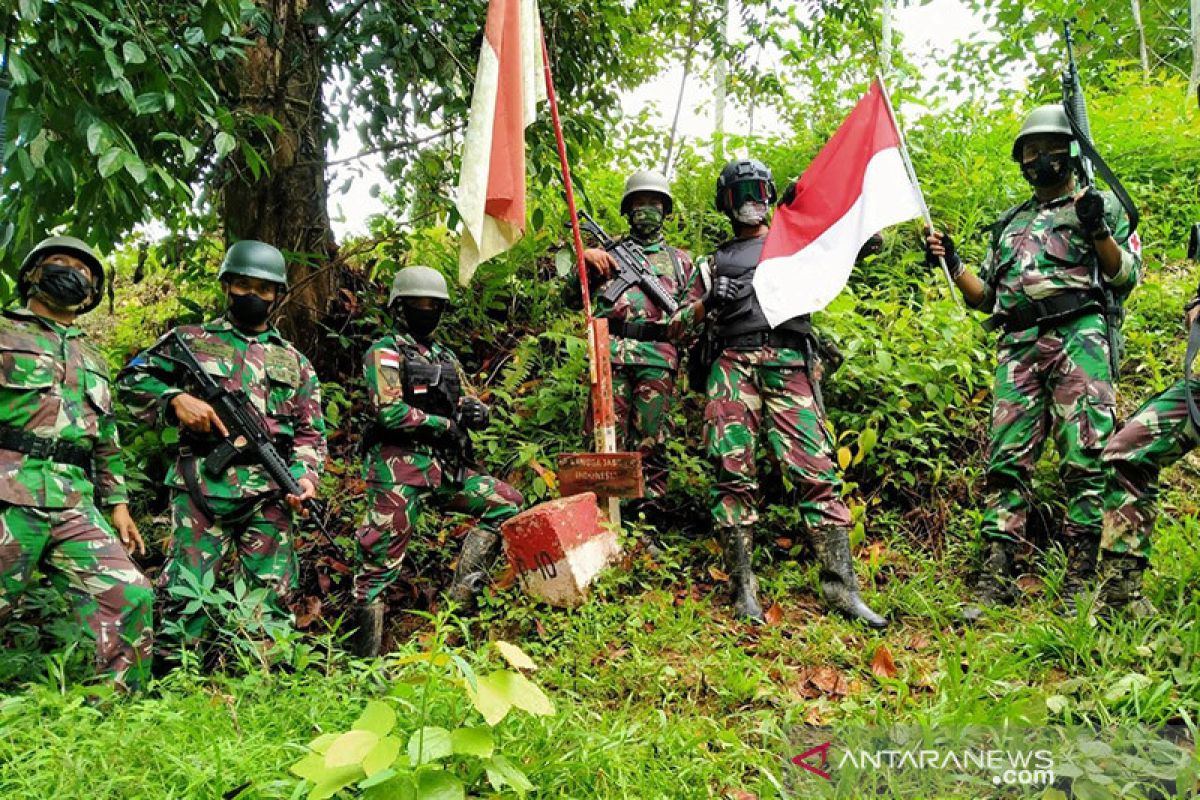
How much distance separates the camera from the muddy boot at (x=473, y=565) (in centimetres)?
465

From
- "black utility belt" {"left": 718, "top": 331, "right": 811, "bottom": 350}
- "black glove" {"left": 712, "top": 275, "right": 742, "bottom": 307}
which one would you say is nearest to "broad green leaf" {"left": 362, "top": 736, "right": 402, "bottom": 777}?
"black utility belt" {"left": 718, "top": 331, "right": 811, "bottom": 350}

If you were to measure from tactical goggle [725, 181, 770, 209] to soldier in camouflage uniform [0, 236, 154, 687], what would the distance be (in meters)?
3.49

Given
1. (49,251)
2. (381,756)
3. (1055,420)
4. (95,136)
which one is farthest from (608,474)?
(49,251)

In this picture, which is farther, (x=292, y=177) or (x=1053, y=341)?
(x=292, y=177)

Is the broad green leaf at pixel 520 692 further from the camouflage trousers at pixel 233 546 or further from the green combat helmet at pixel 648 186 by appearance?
the green combat helmet at pixel 648 186

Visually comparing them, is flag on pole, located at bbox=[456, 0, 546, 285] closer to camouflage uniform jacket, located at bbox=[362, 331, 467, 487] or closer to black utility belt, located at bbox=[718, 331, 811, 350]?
camouflage uniform jacket, located at bbox=[362, 331, 467, 487]

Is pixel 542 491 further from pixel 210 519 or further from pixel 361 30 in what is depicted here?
pixel 361 30

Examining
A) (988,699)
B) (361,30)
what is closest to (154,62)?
(361,30)

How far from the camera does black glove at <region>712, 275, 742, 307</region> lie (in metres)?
4.69

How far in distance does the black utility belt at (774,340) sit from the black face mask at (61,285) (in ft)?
11.4

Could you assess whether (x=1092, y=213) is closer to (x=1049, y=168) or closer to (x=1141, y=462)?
(x=1049, y=168)

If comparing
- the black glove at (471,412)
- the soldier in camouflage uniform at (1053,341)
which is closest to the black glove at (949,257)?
the soldier in camouflage uniform at (1053,341)

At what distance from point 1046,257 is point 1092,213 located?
0.41m

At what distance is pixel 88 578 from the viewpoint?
367 centimetres
